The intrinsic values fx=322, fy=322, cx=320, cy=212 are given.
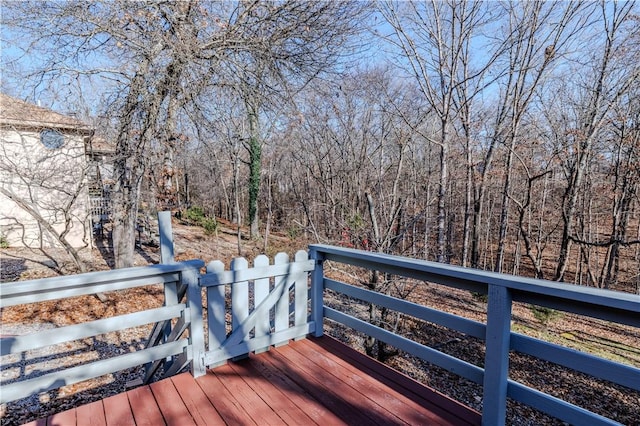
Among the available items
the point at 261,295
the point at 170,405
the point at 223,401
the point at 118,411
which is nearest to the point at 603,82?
the point at 261,295

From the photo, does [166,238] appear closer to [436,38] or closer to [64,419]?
[64,419]

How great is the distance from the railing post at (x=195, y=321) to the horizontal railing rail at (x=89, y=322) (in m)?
0.02

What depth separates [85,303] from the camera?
5.48 m

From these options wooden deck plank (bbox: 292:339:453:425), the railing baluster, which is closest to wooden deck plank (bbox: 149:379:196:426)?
the railing baluster

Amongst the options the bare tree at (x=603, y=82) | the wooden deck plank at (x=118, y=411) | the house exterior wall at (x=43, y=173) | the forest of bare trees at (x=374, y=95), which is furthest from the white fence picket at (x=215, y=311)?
the bare tree at (x=603, y=82)

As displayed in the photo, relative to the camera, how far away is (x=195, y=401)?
1.91 m

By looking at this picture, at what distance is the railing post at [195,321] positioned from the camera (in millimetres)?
2127

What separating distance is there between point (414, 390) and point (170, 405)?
1.48m

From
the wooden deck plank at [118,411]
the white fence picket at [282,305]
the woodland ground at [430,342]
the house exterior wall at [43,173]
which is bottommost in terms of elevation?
the woodland ground at [430,342]

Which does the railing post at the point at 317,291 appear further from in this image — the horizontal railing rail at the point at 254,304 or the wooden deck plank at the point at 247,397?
the wooden deck plank at the point at 247,397

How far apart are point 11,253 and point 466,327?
1039cm

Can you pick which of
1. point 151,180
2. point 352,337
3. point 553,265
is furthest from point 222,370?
point 553,265

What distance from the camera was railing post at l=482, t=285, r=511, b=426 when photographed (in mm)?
1624

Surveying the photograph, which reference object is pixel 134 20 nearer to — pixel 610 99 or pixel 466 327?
pixel 466 327
